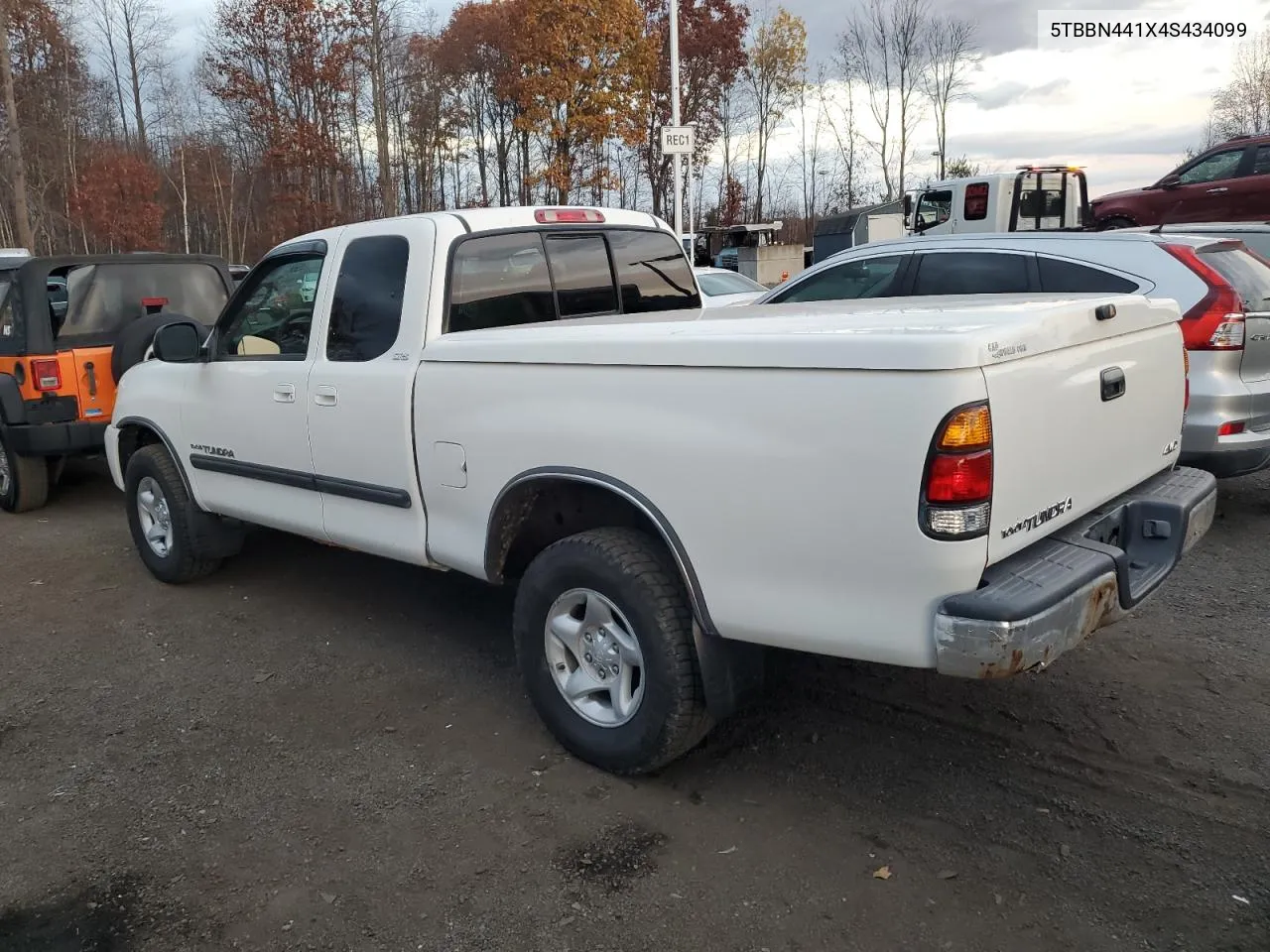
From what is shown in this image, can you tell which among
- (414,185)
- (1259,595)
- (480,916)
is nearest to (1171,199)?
(1259,595)

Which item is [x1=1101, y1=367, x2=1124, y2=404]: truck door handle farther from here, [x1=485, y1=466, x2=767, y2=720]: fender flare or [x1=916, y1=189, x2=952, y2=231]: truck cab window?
[x1=916, y1=189, x2=952, y2=231]: truck cab window

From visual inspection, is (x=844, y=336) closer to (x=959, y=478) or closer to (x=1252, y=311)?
(x=959, y=478)

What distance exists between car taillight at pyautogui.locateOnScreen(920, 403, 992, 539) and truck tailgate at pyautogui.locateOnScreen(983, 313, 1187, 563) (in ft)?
0.13

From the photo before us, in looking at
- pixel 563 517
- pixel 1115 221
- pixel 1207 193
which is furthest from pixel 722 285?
pixel 563 517

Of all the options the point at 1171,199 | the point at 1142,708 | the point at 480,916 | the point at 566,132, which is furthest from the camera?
the point at 566,132

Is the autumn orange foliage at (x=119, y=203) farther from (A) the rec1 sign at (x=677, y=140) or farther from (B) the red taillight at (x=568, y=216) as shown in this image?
(B) the red taillight at (x=568, y=216)

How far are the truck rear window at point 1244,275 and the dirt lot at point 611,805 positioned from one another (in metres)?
1.98

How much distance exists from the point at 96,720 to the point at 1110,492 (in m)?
3.97

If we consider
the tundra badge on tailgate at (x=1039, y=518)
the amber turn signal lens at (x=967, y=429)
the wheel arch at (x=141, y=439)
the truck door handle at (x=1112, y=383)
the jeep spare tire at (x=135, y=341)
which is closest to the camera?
the amber turn signal lens at (x=967, y=429)

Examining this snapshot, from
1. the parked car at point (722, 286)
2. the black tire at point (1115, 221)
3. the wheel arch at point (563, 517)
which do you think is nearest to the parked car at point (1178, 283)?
the wheel arch at point (563, 517)

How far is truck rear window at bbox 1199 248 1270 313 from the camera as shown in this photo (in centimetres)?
577

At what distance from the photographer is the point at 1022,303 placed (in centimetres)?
307

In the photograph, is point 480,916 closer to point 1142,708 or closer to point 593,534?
point 593,534

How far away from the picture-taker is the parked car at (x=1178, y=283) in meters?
5.60
